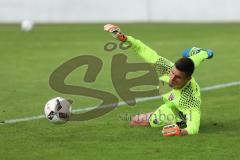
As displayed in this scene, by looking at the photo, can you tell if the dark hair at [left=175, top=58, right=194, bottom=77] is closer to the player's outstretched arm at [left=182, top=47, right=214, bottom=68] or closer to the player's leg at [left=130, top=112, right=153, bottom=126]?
the player's outstretched arm at [left=182, top=47, right=214, bottom=68]

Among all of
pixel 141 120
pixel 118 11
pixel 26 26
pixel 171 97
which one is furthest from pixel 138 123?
pixel 118 11

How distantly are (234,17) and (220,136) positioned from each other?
21128 millimetres

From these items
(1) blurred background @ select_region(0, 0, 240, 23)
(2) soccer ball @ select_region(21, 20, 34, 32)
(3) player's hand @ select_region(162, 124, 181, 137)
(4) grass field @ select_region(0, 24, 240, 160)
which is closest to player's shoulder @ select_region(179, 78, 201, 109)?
(4) grass field @ select_region(0, 24, 240, 160)

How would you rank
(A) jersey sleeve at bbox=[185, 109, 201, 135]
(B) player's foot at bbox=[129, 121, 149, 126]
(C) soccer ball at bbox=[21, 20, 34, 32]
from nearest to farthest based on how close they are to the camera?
(A) jersey sleeve at bbox=[185, 109, 201, 135] < (B) player's foot at bbox=[129, 121, 149, 126] < (C) soccer ball at bbox=[21, 20, 34, 32]

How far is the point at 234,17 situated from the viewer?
30.2 metres

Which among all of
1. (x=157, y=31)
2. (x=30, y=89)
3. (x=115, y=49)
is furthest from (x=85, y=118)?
(x=157, y=31)

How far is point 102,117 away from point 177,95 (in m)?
1.54

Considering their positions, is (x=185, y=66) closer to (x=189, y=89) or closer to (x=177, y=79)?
(x=177, y=79)

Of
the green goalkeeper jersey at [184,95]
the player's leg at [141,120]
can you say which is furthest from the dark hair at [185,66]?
the player's leg at [141,120]

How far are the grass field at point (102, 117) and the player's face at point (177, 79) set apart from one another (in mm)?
650

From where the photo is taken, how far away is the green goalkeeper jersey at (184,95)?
9711 millimetres

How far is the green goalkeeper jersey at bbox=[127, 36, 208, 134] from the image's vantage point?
31.9 feet

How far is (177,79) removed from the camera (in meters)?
9.78

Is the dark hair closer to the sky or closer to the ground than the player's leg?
closer to the sky
